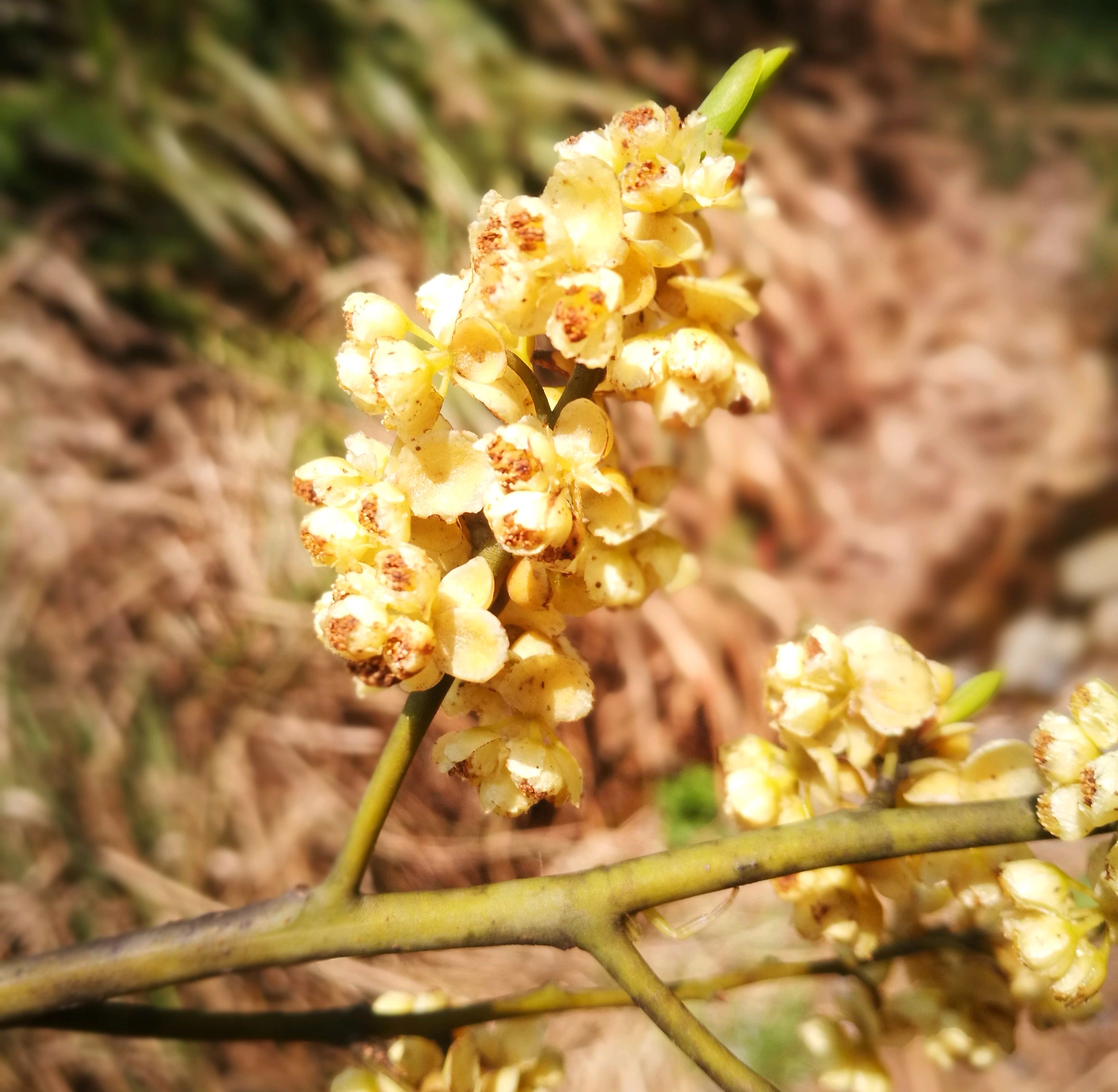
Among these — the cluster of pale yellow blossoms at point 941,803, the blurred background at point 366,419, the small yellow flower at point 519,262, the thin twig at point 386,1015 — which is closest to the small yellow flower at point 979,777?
the cluster of pale yellow blossoms at point 941,803

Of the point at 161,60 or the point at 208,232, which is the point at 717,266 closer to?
the point at 208,232

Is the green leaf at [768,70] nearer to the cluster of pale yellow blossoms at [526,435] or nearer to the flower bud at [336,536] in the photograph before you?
the cluster of pale yellow blossoms at [526,435]

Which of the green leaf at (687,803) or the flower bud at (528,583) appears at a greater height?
the flower bud at (528,583)

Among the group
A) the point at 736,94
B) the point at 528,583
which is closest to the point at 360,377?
the point at 528,583

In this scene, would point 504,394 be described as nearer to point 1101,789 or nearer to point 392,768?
point 392,768

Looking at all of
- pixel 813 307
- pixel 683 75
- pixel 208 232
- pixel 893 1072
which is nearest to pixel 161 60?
pixel 208 232

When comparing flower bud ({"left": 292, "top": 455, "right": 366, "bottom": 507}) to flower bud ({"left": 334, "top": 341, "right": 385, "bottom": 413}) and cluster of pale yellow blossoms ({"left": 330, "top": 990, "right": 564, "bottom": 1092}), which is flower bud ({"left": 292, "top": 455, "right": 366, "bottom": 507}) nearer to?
flower bud ({"left": 334, "top": 341, "right": 385, "bottom": 413})

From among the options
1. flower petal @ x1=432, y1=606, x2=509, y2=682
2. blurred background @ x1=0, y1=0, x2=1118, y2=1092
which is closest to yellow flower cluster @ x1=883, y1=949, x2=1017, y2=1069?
flower petal @ x1=432, y1=606, x2=509, y2=682

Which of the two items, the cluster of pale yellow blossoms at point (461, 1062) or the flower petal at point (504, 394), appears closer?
the flower petal at point (504, 394)
